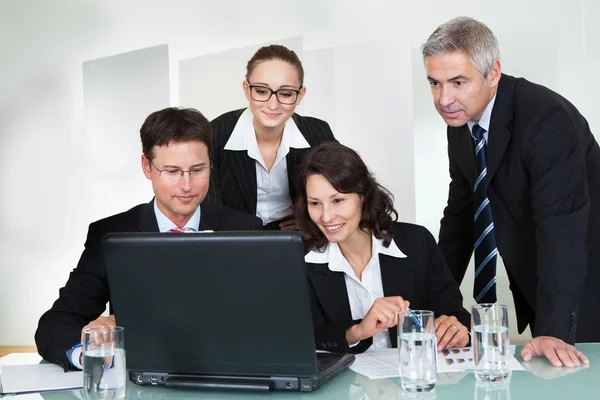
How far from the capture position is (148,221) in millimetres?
2541

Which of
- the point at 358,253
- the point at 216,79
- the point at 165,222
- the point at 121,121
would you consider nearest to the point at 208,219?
the point at 165,222

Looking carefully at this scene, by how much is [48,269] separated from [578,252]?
4.34 m

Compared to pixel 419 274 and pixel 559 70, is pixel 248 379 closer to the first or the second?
pixel 419 274

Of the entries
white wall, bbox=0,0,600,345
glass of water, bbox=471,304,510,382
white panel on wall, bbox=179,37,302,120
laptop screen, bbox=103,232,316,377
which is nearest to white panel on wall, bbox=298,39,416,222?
white wall, bbox=0,0,600,345

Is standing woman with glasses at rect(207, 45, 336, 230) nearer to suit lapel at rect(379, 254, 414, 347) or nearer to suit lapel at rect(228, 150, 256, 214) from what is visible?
suit lapel at rect(228, 150, 256, 214)

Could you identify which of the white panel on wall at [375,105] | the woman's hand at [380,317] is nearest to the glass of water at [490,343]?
the woman's hand at [380,317]

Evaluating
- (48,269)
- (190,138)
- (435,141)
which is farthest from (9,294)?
(190,138)

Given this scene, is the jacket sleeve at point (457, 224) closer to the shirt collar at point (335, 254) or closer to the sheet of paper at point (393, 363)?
the shirt collar at point (335, 254)

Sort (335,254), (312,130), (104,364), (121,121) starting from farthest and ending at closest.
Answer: (121,121) < (312,130) < (335,254) < (104,364)

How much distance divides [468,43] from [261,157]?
3.63ft

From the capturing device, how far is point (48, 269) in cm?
577

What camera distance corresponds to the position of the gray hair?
7.97ft

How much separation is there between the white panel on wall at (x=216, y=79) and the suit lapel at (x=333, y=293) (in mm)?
2802

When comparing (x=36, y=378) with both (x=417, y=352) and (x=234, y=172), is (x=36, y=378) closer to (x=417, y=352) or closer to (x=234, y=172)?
(x=417, y=352)
